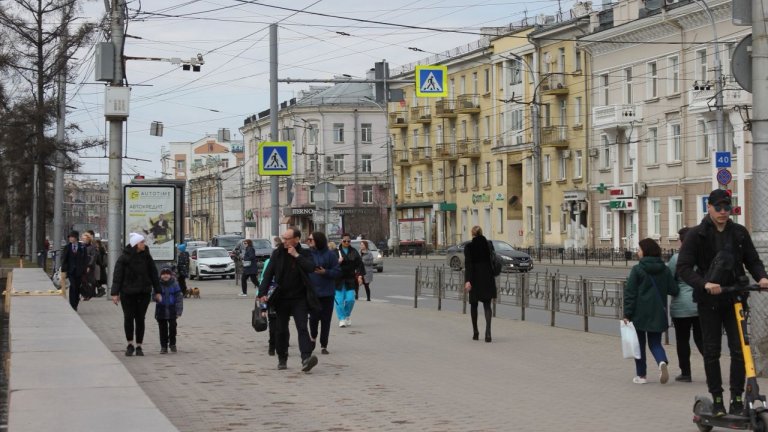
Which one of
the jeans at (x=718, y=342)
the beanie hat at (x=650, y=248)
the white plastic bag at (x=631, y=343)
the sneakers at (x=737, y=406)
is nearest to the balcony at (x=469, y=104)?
the beanie hat at (x=650, y=248)

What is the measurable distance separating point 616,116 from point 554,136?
339 inches

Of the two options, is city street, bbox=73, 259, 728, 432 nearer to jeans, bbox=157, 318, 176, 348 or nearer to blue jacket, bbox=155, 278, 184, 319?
jeans, bbox=157, 318, 176, 348

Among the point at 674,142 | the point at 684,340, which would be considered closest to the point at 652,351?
the point at 684,340

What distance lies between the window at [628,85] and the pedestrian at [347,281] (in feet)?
129

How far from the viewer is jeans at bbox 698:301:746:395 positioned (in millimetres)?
9461

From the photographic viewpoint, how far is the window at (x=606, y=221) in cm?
6234

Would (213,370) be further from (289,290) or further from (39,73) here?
(39,73)

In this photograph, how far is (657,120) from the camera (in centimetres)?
5741

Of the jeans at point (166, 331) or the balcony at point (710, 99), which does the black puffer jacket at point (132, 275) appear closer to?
the jeans at point (166, 331)

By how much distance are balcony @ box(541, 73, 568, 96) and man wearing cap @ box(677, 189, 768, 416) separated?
5725cm

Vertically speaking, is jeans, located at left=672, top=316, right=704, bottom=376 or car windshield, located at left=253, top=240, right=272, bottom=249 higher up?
car windshield, located at left=253, top=240, right=272, bottom=249

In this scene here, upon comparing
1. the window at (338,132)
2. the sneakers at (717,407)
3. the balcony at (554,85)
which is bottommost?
the sneakers at (717,407)

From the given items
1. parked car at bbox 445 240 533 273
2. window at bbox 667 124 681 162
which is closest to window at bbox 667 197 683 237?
window at bbox 667 124 681 162

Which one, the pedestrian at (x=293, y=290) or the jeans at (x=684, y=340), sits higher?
the pedestrian at (x=293, y=290)
